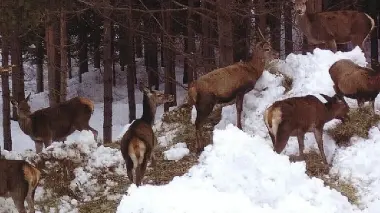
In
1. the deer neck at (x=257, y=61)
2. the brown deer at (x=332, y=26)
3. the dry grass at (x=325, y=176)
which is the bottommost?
the dry grass at (x=325, y=176)

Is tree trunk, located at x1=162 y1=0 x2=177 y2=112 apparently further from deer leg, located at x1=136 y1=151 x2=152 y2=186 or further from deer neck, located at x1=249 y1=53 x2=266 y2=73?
deer leg, located at x1=136 y1=151 x2=152 y2=186

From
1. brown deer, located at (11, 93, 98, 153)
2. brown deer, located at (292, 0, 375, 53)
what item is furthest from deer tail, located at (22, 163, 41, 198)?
brown deer, located at (292, 0, 375, 53)

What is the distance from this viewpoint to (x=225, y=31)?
499 inches

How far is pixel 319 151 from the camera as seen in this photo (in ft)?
31.0

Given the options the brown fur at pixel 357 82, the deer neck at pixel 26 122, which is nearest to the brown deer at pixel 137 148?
the brown fur at pixel 357 82

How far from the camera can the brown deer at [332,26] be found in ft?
44.3

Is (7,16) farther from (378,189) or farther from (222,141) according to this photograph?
(378,189)

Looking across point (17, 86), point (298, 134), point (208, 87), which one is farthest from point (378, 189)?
point (17, 86)

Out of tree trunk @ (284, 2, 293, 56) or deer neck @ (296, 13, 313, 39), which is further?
tree trunk @ (284, 2, 293, 56)

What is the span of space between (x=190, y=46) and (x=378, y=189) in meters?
16.0

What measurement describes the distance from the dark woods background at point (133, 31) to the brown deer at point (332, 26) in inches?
28.7

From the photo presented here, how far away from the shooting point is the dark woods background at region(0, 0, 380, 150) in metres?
12.7

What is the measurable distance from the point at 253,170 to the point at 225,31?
6224 mm

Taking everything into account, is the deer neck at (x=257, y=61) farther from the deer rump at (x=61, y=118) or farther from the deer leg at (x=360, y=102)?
the deer rump at (x=61, y=118)
